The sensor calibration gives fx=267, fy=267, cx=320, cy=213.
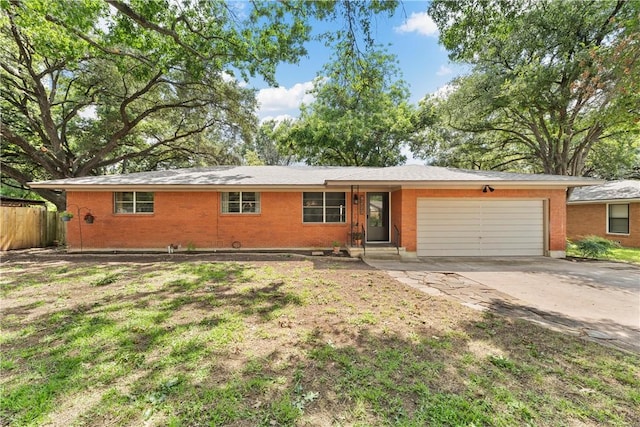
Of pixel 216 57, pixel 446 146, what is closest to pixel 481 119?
pixel 446 146

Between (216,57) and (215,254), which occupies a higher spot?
(216,57)

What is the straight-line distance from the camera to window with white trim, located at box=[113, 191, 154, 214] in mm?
10498

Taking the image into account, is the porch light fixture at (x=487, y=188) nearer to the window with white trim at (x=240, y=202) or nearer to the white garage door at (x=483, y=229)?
the white garage door at (x=483, y=229)

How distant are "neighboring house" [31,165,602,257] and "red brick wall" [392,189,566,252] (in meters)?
0.04

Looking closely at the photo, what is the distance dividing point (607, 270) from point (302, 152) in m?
18.0

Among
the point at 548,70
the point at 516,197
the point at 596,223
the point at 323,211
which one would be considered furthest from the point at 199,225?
the point at 596,223

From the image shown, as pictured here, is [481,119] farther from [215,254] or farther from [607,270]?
[215,254]

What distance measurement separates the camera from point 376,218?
1084 cm

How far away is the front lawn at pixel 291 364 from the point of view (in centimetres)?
226

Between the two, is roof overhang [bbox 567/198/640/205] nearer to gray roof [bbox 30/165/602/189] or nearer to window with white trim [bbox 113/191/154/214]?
gray roof [bbox 30/165/602/189]

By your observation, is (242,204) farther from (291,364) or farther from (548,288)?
(548,288)

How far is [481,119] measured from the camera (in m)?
15.7

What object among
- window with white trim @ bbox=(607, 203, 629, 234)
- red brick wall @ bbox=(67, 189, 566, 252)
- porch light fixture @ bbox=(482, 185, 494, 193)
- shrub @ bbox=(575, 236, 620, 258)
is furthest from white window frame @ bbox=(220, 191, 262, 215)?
window with white trim @ bbox=(607, 203, 629, 234)

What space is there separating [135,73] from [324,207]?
9547mm
